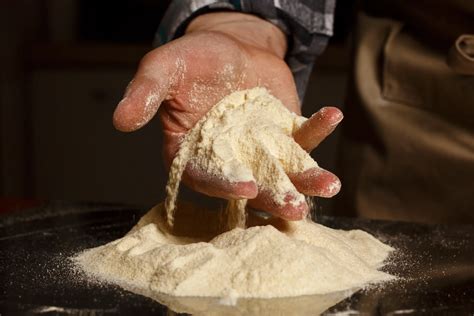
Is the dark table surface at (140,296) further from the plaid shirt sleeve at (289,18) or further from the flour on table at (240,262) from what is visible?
the plaid shirt sleeve at (289,18)

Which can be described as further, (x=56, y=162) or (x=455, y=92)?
(x=56, y=162)

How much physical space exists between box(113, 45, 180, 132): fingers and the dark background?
4.58 feet

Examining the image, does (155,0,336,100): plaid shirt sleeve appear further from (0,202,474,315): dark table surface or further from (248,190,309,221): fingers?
(248,190,309,221): fingers

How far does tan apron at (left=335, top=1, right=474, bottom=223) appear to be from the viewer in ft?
4.15

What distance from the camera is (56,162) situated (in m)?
2.58

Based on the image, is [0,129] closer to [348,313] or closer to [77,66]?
[77,66]

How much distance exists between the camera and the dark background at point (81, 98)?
243 centimetres

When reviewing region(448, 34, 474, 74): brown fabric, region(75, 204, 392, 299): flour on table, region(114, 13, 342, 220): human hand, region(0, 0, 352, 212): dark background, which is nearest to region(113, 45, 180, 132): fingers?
region(114, 13, 342, 220): human hand

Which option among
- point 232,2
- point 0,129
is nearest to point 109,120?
point 0,129

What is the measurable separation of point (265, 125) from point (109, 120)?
1541mm

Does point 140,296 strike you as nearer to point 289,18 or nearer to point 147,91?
point 147,91

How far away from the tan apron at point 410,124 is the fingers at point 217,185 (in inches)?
19.3

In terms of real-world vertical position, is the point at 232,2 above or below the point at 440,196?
above

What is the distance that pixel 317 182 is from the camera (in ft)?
2.95
